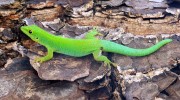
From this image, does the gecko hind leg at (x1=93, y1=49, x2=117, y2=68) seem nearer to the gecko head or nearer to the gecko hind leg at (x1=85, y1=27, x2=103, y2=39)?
the gecko hind leg at (x1=85, y1=27, x2=103, y2=39)

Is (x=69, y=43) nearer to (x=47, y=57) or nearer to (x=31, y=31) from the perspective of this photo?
(x=47, y=57)

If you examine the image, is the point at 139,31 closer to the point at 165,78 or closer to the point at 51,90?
the point at 165,78

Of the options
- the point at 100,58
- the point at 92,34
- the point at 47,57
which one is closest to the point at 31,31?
the point at 47,57

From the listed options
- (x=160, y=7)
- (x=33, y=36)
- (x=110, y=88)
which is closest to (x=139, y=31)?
(x=160, y=7)

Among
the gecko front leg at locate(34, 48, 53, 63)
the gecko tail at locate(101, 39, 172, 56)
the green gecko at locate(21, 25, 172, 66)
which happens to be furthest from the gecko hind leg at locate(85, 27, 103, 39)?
the gecko front leg at locate(34, 48, 53, 63)

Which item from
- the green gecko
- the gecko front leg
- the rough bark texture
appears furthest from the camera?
the green gecko

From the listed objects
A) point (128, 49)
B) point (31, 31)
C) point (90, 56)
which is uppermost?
point (31, 31)
